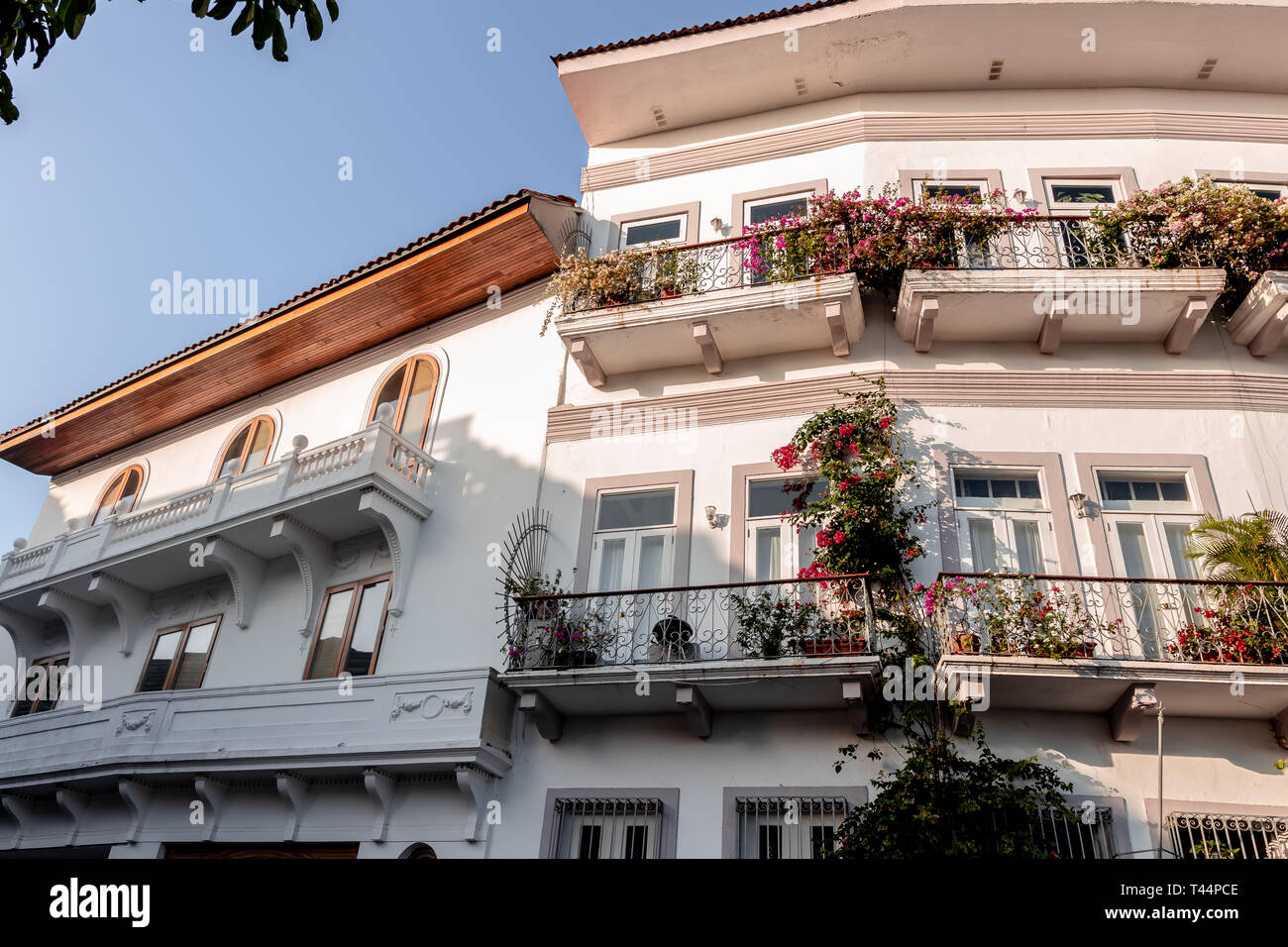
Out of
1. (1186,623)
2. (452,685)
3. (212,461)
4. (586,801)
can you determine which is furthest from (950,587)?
(212,461)

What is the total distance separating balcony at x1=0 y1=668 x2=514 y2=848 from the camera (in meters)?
10.9

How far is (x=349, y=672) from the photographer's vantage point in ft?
42.8

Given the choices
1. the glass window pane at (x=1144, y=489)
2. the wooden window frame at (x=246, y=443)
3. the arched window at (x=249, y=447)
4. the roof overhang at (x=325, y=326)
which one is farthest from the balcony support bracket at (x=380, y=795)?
the glass window pane at (x=1144, y=489)

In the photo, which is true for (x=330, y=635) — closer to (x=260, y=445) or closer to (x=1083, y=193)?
(x=260, y=445)

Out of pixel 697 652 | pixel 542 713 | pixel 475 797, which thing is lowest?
pixel 475 797

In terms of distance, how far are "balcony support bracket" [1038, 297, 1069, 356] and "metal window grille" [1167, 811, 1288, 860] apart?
5503mm

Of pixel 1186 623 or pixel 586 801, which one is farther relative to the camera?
pixel 586 801

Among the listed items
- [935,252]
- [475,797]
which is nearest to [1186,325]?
[935,252]

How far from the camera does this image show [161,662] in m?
15.5

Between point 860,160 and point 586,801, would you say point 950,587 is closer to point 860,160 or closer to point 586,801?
point 586,801

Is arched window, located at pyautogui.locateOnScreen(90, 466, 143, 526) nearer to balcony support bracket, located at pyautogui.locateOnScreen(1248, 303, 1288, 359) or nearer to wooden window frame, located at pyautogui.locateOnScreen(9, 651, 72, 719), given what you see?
wooden window frame, located at pyautogui.locateOnScreen(9, 651, 72, 719)

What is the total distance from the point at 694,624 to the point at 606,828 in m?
2.34

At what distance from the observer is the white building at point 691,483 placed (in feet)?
32.9

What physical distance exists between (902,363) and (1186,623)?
4403 millimetres
